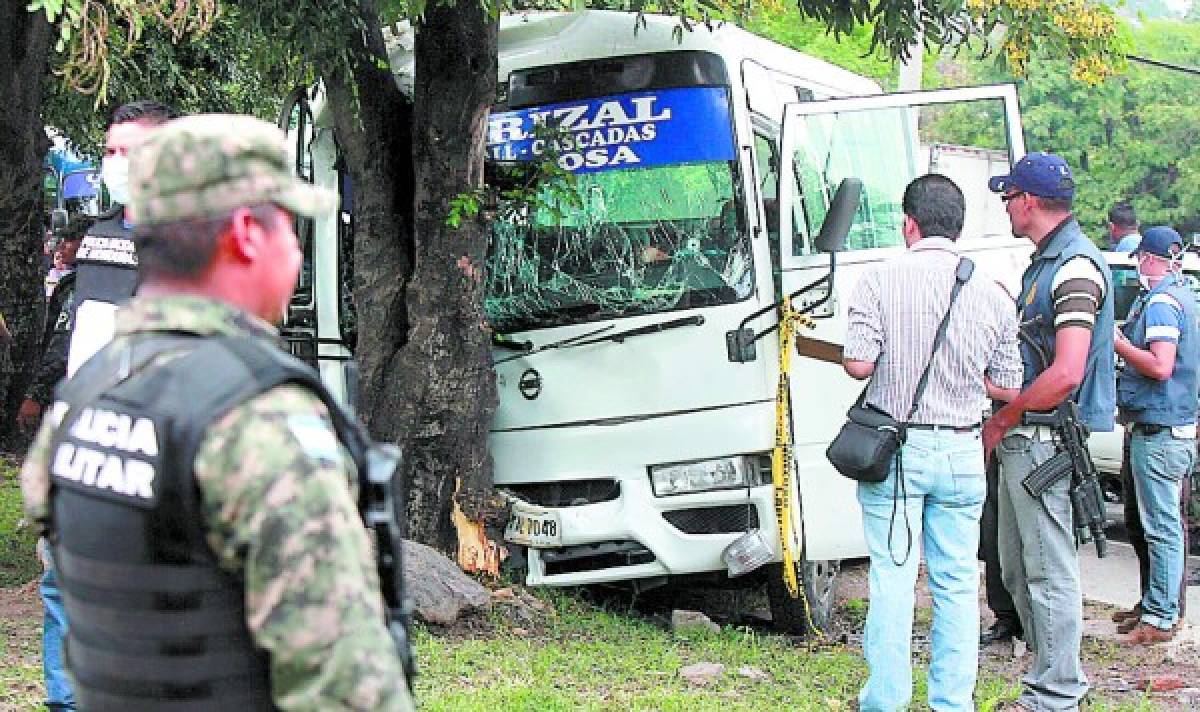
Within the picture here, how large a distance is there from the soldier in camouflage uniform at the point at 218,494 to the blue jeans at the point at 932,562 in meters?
3.16

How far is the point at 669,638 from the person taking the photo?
21.2 feet

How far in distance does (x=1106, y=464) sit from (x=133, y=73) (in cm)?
798

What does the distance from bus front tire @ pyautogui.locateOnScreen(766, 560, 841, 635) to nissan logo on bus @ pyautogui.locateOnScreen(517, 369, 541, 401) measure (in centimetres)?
132

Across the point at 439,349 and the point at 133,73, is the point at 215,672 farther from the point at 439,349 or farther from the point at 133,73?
the point at 133,73

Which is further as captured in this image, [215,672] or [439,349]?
[439,349]

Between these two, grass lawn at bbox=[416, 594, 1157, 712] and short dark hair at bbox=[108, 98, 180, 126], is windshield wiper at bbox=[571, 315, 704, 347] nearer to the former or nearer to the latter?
grass lawn at bbox=[416, 594, 1157, 712]

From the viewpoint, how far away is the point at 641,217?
6.38 m

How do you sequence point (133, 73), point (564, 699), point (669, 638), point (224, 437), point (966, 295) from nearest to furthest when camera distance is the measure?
point (224, 437) → point (966, 295) → point (564, 699) → point (669, 638) → point (133, 73)

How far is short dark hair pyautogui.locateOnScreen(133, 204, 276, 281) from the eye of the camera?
6.60 feet

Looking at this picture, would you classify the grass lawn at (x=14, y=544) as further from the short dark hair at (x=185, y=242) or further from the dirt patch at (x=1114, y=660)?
the short dark hair at (x=185, y=242)

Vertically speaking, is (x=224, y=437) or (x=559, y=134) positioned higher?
(x=559, y=134)

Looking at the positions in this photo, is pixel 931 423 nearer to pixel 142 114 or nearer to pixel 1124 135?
pixel 142 114

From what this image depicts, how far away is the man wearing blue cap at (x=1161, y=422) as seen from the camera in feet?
22.1

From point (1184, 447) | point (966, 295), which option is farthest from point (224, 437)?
point (1184, 447)
